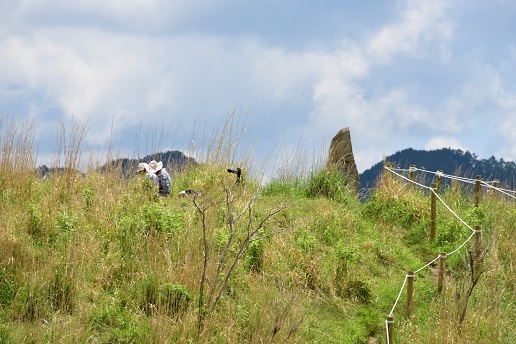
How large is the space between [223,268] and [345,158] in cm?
659

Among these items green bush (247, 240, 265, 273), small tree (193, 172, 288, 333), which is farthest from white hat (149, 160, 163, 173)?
green bush (247, 240, 265, 273)

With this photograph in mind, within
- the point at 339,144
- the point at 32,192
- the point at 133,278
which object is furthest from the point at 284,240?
the point at 339,144

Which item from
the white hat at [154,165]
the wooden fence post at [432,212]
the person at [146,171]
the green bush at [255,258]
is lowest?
the green bush at [255,258]

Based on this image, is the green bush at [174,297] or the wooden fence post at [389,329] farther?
the green bush at [174,297]

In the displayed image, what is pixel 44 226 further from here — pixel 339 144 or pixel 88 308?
pixel 339 144

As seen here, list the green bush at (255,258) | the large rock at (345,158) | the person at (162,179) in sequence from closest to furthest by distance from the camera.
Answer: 1. the green bush at (255,258)
2. the person at (162,179)
3. the large rock at (345,158)

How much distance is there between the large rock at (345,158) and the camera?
558 inches

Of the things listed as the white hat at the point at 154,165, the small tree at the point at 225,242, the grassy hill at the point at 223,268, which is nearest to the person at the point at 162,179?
the white hat at the point at 154,165

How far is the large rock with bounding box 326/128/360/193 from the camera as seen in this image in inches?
558

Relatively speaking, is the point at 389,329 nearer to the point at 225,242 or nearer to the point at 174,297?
the point at 174,297

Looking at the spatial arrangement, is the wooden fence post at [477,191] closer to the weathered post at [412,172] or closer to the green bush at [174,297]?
the weathered post at [412,172]

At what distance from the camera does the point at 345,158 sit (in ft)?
47.1

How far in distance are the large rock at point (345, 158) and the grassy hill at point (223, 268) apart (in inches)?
75.9

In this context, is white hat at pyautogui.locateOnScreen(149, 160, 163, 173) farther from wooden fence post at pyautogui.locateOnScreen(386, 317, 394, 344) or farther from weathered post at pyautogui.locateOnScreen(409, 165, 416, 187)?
wooden fence post at pyautogui.locateOnScreen(386, 317, 394, 344)
